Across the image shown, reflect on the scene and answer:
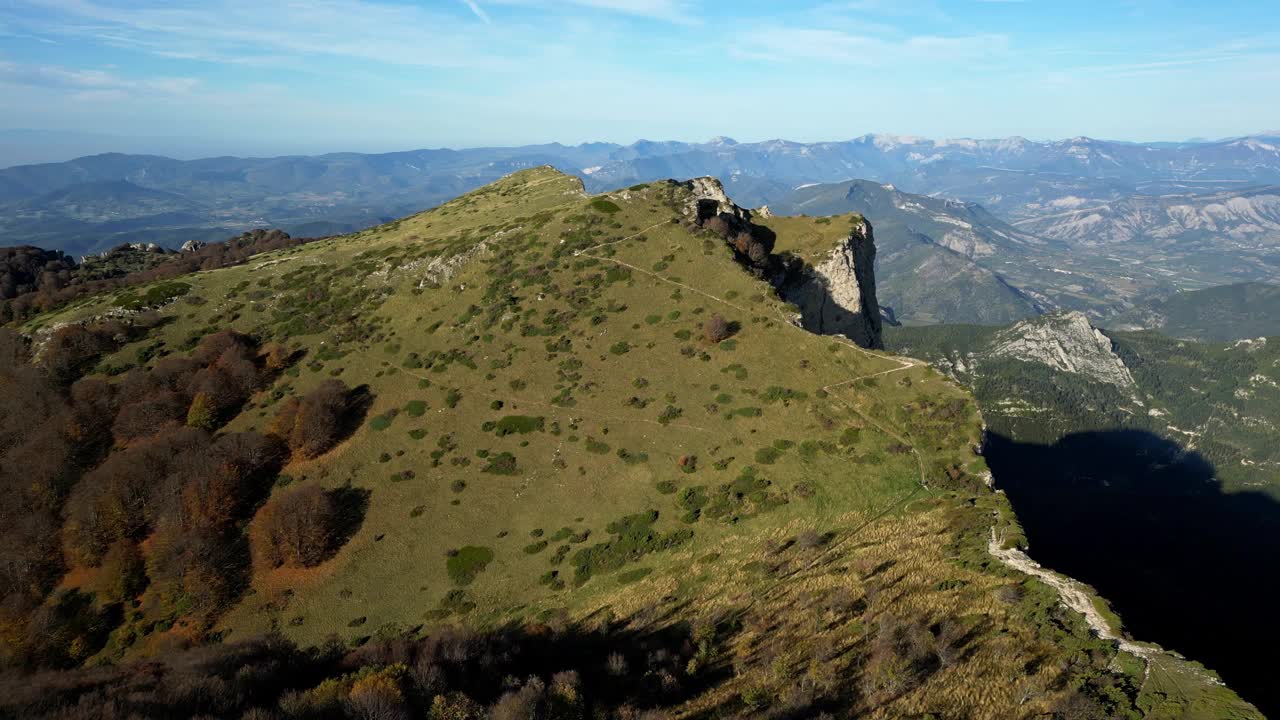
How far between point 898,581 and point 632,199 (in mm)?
88067

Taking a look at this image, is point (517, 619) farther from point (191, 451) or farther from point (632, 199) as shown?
point (632, 199)

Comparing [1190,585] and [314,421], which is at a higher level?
[314,421]

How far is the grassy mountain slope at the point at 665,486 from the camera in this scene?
35.2 metres

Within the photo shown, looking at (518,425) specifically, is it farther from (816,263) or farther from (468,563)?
(816,263)

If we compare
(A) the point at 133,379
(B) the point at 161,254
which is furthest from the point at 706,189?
(B) the point at 161,254

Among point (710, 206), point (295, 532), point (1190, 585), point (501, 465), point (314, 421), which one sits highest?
point (710, 206)

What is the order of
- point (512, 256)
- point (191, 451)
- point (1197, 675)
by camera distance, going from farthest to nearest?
point (512, 256) → point (191, 451) → point (1197, 675)

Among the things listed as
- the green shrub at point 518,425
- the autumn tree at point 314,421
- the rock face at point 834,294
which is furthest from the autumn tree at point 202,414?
the rock face at point 834,294

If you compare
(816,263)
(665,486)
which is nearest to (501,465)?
(665,486)

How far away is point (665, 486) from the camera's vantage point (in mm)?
60250

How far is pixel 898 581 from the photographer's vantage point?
1700 inches

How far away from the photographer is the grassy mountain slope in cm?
3525

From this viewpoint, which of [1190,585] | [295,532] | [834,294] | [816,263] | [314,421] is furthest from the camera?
[1190,585]

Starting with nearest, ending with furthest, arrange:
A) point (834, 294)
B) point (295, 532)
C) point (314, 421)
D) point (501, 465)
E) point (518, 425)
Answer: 1. point (295, 532)
2. point (501, 465)
3. point (518, 425)
4. point (314, 421)
5. point (834, 294)
